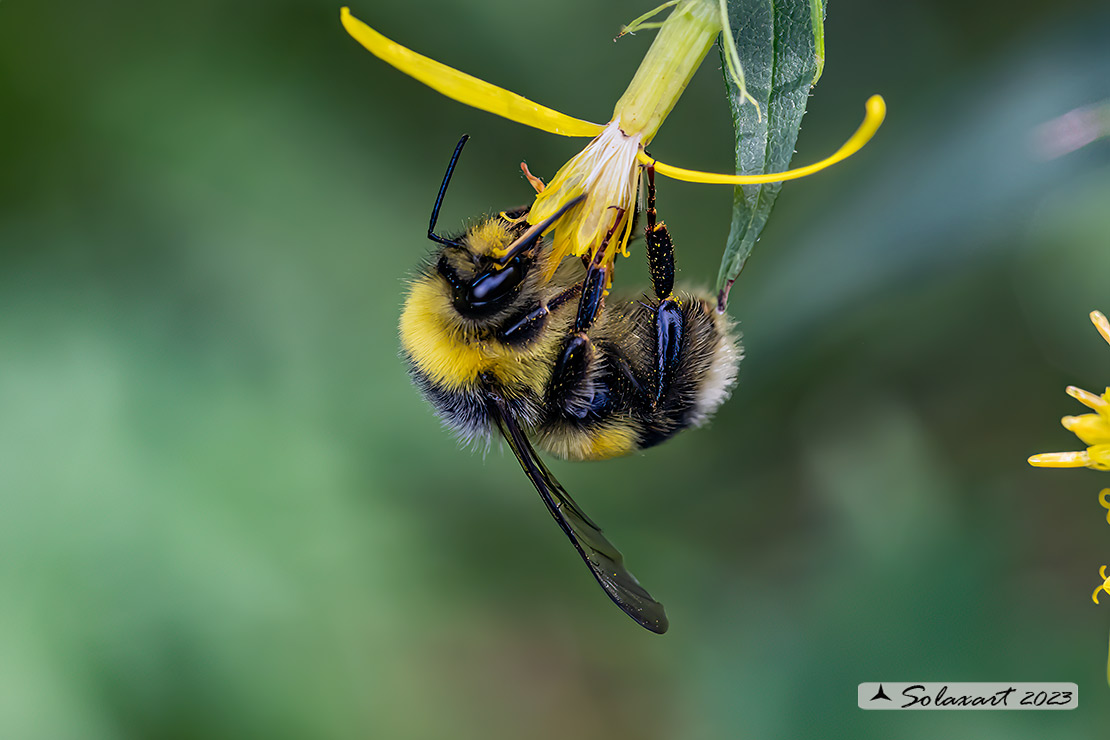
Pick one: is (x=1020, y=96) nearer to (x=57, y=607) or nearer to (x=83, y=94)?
(x=83, y=94)

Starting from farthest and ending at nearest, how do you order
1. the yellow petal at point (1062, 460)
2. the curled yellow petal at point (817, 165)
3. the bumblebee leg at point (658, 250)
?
the bumblebee leg at point (658, 250), the yellow petal at point (1062, 460), the curled yellow petal at point (817, 165)

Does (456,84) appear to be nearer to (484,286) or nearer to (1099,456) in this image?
(484,286)

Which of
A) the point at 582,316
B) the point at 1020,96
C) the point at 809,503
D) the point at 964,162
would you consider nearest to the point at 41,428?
the point at 582,316

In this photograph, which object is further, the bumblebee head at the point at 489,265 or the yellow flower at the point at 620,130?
the bumblebee head at the point at 489,265

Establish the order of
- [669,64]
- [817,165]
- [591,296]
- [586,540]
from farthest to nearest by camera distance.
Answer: [586,540]
[591,296]
[669,64]
[817,165]

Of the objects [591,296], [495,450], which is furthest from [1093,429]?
[495,450]

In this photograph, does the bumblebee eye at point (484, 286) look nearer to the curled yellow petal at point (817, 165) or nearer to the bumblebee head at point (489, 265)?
the bumblebee head at point (489, 265)

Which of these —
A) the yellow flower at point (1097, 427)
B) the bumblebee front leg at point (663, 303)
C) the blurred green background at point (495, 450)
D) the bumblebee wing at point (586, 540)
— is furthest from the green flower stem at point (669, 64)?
the blurred green background at point (495, 450)
